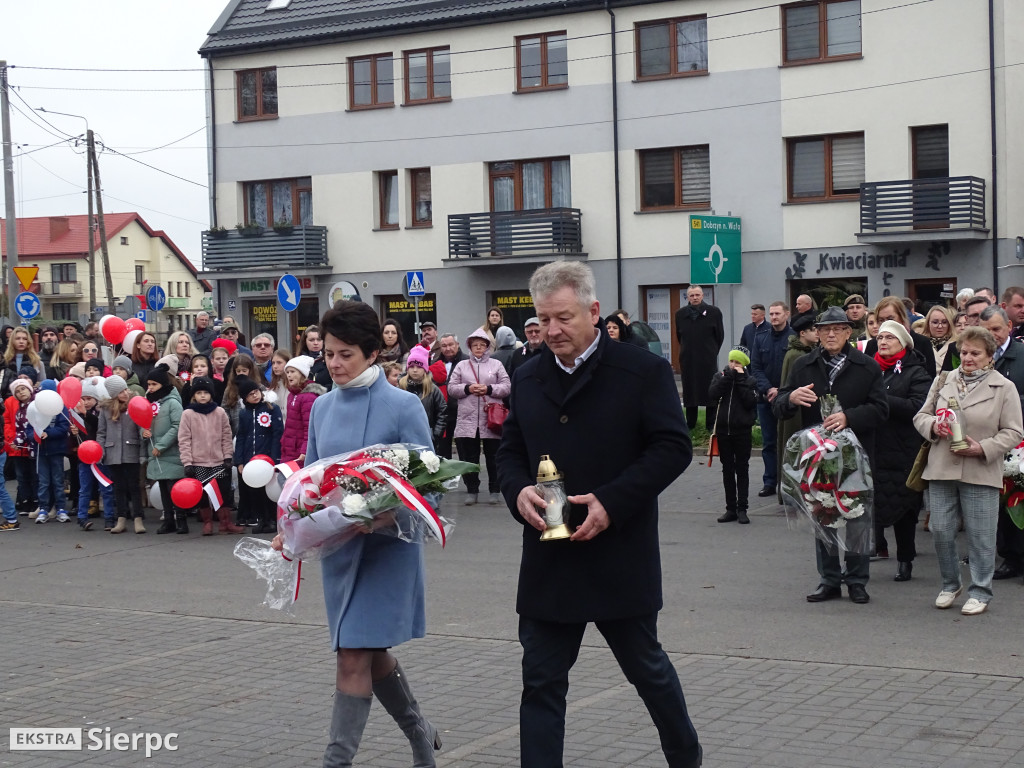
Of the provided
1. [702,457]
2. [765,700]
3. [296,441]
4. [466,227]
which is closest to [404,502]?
[765,700]

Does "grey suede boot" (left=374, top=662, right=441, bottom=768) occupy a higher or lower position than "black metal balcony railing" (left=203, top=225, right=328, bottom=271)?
lower

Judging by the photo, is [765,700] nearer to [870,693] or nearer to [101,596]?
[870,693]

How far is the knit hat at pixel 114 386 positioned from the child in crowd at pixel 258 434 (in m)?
1.27

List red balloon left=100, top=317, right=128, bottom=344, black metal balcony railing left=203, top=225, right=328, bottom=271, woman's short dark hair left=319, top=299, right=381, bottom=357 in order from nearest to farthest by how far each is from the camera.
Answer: woman's short dark hair left=319, top=299, right=381, bottom=357 → red balloon left=100, top=317, right=128, bottom=344 → black metal balcony railing left=203, top=225, right=328, bottom=271

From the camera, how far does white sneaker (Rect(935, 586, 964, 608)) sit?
8805 mm

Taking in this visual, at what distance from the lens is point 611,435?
4707 millimetres

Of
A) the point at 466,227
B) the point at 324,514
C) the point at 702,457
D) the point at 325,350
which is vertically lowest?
the point at 702,457

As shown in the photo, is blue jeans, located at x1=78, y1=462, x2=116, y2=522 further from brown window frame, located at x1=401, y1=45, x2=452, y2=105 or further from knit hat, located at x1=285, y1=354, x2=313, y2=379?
brown window frame, located at x1=401, y1=45, x2=452, y2=105

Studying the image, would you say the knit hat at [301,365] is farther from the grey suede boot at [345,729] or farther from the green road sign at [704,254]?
the green road sign at [704,254]

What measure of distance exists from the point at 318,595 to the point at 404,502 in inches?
206

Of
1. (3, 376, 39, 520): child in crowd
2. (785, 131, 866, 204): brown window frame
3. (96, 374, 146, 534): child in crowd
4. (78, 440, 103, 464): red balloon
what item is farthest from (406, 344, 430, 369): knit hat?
(785, 131, 866, 204): brown window frame

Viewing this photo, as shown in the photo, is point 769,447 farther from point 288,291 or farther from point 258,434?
point 288,291

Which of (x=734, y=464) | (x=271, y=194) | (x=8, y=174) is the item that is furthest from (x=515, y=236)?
(x=734, y=464)

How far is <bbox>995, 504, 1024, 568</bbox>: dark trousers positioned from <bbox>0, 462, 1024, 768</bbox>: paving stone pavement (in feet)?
0.90
